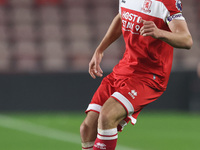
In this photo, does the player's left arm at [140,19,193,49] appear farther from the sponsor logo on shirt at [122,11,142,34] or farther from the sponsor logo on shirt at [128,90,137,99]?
the sponsor logo on shirt at [128,90,137,99]

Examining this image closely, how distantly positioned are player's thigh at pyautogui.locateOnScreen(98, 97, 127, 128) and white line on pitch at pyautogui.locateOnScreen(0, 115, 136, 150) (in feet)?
9.66

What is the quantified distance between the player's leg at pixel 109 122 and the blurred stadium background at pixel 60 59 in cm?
483

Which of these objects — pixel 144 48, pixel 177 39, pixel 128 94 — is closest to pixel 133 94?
pixel 128 94

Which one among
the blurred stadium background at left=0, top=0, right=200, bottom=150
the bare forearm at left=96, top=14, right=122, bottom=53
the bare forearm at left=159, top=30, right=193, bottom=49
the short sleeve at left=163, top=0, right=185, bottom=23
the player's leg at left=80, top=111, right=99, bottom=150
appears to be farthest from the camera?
the blurred stadium background at left=0, top=0, right=200, bottom=150

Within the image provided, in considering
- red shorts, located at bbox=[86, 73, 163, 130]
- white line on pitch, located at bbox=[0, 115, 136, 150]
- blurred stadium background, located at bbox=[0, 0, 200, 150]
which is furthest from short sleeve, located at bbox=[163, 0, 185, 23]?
blurred stadium background, located at bbox=[0, 0, 200, 150]

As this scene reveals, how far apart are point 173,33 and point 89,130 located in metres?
1.17

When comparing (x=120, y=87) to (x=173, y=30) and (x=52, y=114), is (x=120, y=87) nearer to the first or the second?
Result: (x=173, y=30)

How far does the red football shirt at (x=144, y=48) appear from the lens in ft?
13.3

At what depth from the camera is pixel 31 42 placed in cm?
1357

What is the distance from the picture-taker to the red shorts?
13.3 ft

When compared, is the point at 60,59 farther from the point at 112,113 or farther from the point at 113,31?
the point at 112,113

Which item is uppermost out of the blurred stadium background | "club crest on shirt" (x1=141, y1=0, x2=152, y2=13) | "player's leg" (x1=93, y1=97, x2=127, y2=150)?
"club crest on shirt" (x1=141, y1=0, x2=152, y2=13)

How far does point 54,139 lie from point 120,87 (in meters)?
3.83

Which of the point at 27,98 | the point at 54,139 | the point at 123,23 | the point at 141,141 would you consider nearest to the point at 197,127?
the point at 141,141
